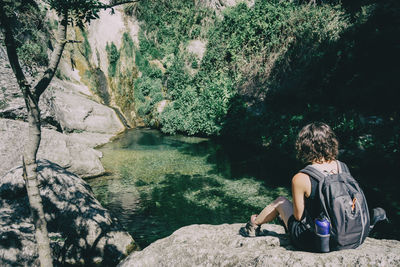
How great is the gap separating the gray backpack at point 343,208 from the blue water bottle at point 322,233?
0.20 ft

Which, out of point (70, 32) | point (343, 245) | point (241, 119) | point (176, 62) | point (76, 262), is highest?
point (70, 32)

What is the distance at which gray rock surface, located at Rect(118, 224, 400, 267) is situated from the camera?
7.84ft

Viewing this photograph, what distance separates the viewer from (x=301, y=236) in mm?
2742

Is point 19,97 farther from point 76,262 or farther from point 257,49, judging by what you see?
point 257,49

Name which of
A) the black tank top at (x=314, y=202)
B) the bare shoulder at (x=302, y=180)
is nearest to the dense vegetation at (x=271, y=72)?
the bare shoulder at (x=302, y=180)

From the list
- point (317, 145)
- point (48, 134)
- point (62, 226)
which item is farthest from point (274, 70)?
point (62, 226)

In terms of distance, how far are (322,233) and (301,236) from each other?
0.34 meters

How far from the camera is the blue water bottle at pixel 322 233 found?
242 cm

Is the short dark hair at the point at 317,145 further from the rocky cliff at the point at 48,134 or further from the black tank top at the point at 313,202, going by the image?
the rocky cliff at the point at 48,134

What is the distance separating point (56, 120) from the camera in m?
12.5

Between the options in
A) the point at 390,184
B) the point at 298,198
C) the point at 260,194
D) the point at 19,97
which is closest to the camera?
the point at 298,198

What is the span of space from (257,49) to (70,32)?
15.7 meters

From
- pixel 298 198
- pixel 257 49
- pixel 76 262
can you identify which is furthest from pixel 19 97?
pixel 257 49

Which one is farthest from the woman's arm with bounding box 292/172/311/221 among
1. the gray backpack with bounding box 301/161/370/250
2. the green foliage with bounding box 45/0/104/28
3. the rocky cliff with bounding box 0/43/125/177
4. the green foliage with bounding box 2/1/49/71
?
the rocky cliff with bounding box 0/43/125/177
